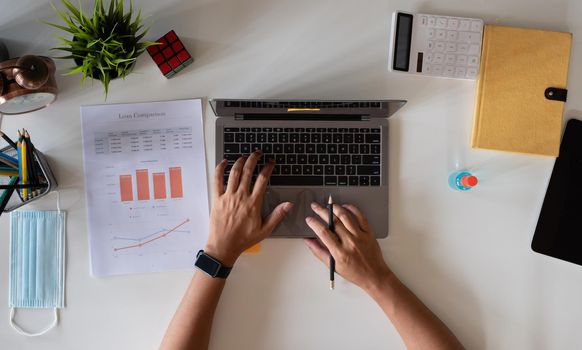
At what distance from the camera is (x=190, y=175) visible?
947 mm

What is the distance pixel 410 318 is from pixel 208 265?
1.55ft

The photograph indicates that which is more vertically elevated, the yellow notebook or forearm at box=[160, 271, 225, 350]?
the yellow notebook

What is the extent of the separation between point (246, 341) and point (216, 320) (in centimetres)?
9

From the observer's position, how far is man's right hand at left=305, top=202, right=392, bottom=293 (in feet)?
2.91

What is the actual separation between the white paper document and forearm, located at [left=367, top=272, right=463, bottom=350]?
44 centimetres

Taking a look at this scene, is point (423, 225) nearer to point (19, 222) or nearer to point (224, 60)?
point (224, 60)

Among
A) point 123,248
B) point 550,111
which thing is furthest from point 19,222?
point 550,111

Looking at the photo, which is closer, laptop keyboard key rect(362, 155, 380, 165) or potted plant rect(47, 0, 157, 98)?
potted plant rect(47, 0, 157, 98)

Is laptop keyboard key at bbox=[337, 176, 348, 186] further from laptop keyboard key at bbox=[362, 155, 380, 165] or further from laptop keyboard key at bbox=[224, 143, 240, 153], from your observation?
laptop keyboard key at bbox=[224, 143, 240, 153]

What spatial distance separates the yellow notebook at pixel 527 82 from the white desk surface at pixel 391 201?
49mm

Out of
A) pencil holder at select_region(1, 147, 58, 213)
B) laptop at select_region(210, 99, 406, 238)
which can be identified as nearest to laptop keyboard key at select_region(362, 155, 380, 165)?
laptop at select_region(210, 99, 406, 238)

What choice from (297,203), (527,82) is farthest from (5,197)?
(527,82)

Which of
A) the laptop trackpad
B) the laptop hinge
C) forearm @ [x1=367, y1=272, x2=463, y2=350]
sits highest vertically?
the laptop hinge

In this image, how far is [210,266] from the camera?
0.88m
